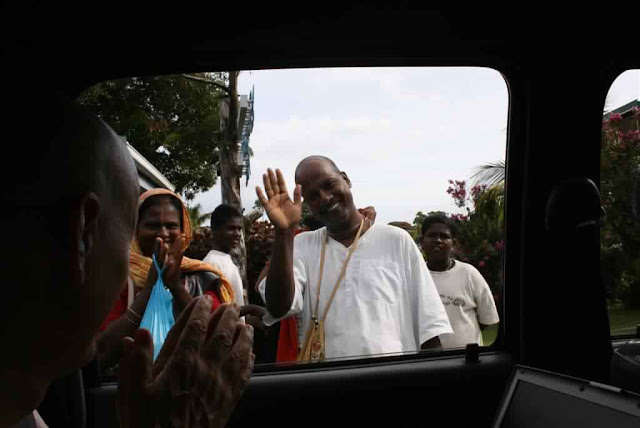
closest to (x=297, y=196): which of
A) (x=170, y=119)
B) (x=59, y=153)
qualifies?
(x=170, y=119)

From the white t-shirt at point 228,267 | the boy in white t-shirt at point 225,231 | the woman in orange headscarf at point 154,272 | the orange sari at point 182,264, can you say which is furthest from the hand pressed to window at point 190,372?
the boy in white t-shirt at point 225,231

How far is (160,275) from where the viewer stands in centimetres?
227

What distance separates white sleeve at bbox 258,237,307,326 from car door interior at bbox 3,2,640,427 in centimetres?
22

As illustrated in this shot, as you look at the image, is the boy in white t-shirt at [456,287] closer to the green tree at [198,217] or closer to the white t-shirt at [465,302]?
the white t-shirt at [465,302]

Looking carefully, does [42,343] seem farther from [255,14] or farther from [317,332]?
[317,332]

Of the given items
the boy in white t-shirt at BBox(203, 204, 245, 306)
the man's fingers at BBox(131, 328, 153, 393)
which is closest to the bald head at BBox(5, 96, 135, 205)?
the man's fingers at BBox(131, 328, 153, 393)

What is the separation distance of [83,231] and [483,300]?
2.18 meters

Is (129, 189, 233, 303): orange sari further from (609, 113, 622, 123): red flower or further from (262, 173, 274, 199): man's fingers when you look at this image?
(609, 113, 622, 123): red flower

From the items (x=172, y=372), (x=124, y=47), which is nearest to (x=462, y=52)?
(x=124, y=47)

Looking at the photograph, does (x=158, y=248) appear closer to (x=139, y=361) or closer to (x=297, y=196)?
(x=297, y=196)

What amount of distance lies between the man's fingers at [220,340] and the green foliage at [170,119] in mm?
467

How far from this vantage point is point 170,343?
110cm

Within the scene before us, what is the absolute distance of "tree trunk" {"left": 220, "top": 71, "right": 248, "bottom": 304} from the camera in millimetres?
2686

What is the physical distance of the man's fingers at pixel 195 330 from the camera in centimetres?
104
